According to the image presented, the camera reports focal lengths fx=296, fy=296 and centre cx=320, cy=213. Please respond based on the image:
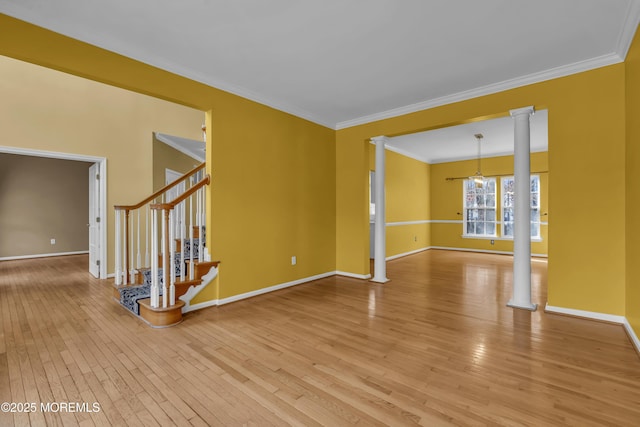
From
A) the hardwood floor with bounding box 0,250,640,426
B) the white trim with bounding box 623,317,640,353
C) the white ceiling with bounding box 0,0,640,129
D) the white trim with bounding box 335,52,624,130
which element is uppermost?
the white ceiling with bounding box 0,0,640,129

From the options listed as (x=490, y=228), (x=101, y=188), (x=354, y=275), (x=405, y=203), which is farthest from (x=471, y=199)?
(x=101, y=188)

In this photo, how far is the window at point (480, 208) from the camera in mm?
8047

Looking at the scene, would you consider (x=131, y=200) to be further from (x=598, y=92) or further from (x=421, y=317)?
(x=598, y=92)

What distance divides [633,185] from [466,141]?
412cm

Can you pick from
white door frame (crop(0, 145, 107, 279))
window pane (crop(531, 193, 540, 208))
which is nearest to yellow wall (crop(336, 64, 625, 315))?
window pane (crop(531, 193, 540, 208))

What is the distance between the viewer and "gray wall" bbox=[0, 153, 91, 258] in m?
6.66

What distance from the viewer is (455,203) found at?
855 cm

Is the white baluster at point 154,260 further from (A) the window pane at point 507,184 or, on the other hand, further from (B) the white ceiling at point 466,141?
(A) the window pane at point 507,184

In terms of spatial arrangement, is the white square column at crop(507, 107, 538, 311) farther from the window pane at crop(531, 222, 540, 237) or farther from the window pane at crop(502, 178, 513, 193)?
the window pane at crop(502, 178, 513, 193)

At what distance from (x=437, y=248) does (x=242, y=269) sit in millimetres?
6807

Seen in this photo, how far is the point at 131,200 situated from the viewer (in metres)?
5.41

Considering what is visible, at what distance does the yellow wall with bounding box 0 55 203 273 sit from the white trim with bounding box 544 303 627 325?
251 inches

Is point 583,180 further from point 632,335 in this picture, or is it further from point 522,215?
point 632,335

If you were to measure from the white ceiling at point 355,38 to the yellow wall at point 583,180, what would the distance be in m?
0.23
